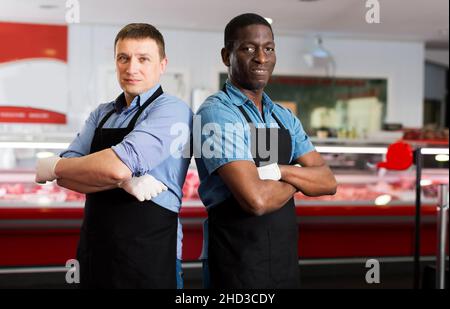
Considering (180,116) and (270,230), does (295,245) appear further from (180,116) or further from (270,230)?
(180,116)

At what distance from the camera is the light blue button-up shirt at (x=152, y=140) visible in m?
1.48

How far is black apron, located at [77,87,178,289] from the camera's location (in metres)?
1.57

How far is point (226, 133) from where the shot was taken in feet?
5.08

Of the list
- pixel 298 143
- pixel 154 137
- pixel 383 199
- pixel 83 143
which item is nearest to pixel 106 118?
pixel 83 143

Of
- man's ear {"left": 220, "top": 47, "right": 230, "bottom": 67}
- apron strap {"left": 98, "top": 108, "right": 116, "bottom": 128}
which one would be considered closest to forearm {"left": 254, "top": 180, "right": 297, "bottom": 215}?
man's ear {"left": 220, "top": 47, "right": 230, "bottom": 67}

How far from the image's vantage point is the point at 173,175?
1.59m

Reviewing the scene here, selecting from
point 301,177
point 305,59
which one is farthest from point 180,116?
point 305,59

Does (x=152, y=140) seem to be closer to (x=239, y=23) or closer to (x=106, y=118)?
(x=106, y=118)

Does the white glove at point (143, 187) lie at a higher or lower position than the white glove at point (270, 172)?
lower

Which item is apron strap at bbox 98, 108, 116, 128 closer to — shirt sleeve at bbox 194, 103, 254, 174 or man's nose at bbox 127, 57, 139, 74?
man's nose at bbox 127, 57, 139, 74

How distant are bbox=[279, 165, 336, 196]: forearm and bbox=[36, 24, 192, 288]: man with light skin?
31 cm

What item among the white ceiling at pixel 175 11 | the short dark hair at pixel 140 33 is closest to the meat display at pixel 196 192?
the white ceiling at pixel 175 11

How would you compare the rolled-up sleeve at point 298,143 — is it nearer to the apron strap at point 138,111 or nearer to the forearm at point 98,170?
the apron strap at point 138,111

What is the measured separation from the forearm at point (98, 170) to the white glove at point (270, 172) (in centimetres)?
37
